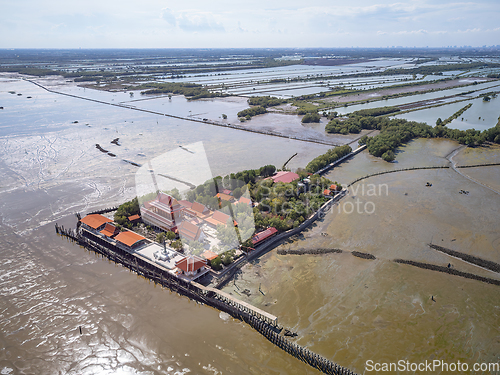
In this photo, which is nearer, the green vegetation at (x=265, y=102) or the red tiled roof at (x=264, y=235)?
the red tiled roof at (x=264, y=235)

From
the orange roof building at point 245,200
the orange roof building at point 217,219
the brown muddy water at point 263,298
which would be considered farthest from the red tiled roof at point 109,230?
the orange roof building at point 245,200

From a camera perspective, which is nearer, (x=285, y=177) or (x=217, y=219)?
(x=217, y=219)

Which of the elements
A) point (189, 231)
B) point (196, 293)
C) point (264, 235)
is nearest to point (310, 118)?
point (264, 235)

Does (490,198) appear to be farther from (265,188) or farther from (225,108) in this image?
(225,108)

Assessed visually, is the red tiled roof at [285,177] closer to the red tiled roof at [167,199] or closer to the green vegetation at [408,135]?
the red tiled roof at [167,199]

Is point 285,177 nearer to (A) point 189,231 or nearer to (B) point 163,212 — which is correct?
(A) point 189,231

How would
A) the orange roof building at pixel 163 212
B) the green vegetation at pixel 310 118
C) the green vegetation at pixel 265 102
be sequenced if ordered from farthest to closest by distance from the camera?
the green vegetation at pixel 265 102 < the green vegetation at pixel 310 118 < the orange roof building at pixel 163 212

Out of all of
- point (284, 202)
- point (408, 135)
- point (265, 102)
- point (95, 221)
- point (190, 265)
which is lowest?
point (190, 265)
